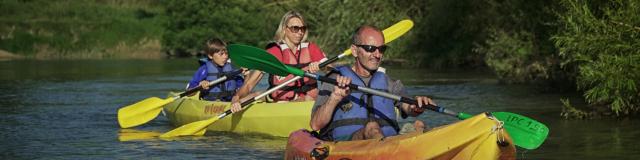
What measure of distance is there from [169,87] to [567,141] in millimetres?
12029

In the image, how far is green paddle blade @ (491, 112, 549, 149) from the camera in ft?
23.7

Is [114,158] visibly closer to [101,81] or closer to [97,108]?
[97,108]

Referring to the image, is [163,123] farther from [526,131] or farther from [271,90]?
[526,131]

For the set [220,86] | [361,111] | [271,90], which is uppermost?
[361,111]

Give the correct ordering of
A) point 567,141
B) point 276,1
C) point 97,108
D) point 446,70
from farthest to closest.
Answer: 1. point 276,1
2. point 446,70
3. point 97,108
4. point 567,141

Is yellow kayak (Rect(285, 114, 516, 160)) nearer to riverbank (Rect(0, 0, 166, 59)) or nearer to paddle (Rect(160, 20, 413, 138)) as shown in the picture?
paddle (Rect(160, 20, 413, 138))

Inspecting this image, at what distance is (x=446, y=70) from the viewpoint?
27953 mm

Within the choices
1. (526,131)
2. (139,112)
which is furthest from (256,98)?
(526,131)

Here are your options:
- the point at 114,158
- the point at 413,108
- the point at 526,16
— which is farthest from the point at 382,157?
the point at 526,16

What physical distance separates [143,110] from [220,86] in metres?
0.90

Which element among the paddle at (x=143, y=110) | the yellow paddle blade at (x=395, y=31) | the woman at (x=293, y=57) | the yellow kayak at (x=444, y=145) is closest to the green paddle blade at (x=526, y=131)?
the yellow kayak at (x=444, y=145)

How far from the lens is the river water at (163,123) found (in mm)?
10852

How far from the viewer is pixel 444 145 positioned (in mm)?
6867

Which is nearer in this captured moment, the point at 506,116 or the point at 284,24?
the point at 506,116
